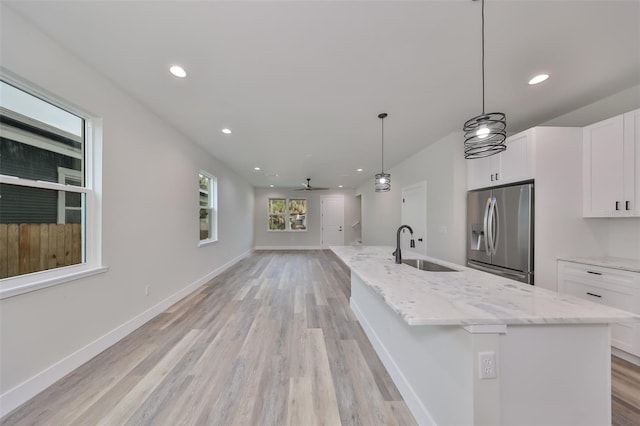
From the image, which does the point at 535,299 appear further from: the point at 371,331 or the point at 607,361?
the point at 371,331

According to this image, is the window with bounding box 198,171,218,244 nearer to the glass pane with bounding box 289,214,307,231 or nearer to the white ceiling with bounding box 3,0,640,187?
the white ceiling with bounding box 3,0,640,187

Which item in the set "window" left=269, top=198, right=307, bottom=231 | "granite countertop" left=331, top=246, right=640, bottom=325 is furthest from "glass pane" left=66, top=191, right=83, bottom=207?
"window" left=269, top=198, right=307, bottom=231

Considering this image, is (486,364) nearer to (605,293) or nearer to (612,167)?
(605,293)

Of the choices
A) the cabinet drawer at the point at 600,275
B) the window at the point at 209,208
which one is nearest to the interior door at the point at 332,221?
the window at the point at 209,208

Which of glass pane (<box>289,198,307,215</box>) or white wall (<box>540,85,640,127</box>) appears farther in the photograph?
glass pane (<box>289,198,307,215</box>)

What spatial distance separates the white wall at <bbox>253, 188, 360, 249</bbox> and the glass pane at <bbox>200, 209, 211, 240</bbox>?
4.06m

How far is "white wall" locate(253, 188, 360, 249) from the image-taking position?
8961 millimetres

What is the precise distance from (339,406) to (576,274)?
2778 mm

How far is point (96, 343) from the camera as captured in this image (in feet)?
6.69

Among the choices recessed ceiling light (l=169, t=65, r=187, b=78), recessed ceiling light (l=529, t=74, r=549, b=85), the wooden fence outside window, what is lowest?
the wooden fence outside window

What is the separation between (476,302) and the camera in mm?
1172

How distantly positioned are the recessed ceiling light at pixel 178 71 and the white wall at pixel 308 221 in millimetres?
6864

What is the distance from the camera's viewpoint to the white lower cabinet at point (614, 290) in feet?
6.30

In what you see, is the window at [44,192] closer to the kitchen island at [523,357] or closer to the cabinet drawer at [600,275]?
the kitchen island at [523,357]
